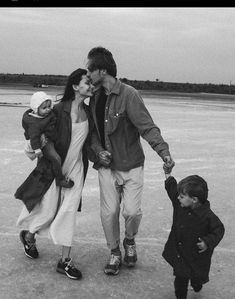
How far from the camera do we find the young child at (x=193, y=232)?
3.34m

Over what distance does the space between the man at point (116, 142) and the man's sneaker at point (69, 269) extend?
0.25 meters

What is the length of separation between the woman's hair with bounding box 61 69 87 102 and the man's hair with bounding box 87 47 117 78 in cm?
10

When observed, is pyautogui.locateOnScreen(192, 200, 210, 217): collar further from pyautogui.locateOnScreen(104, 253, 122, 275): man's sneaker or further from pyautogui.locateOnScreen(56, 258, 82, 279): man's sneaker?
pyautogui.locateOnScreen(56, 258, 82, 279): man's sneaker

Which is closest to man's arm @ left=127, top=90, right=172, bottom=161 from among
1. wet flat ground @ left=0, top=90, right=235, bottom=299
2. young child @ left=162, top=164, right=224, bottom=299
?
young child @ left=162, top=164, right=224, bottom=299

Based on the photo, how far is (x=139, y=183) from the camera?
414 centimetres

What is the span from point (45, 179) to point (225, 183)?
3932 millimetres

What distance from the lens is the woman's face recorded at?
3932 mm

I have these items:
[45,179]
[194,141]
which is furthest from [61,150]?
[194,141]

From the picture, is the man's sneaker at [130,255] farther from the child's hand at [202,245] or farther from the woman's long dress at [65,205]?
the child's hand at [202,245]

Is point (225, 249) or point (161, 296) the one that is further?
point (225, 249)

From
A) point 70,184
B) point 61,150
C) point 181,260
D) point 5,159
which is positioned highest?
point 61,150

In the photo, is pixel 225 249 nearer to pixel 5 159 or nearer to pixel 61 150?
pixel 61 150

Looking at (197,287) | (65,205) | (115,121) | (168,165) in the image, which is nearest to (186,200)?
(168,165)

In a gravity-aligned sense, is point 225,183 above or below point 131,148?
below
